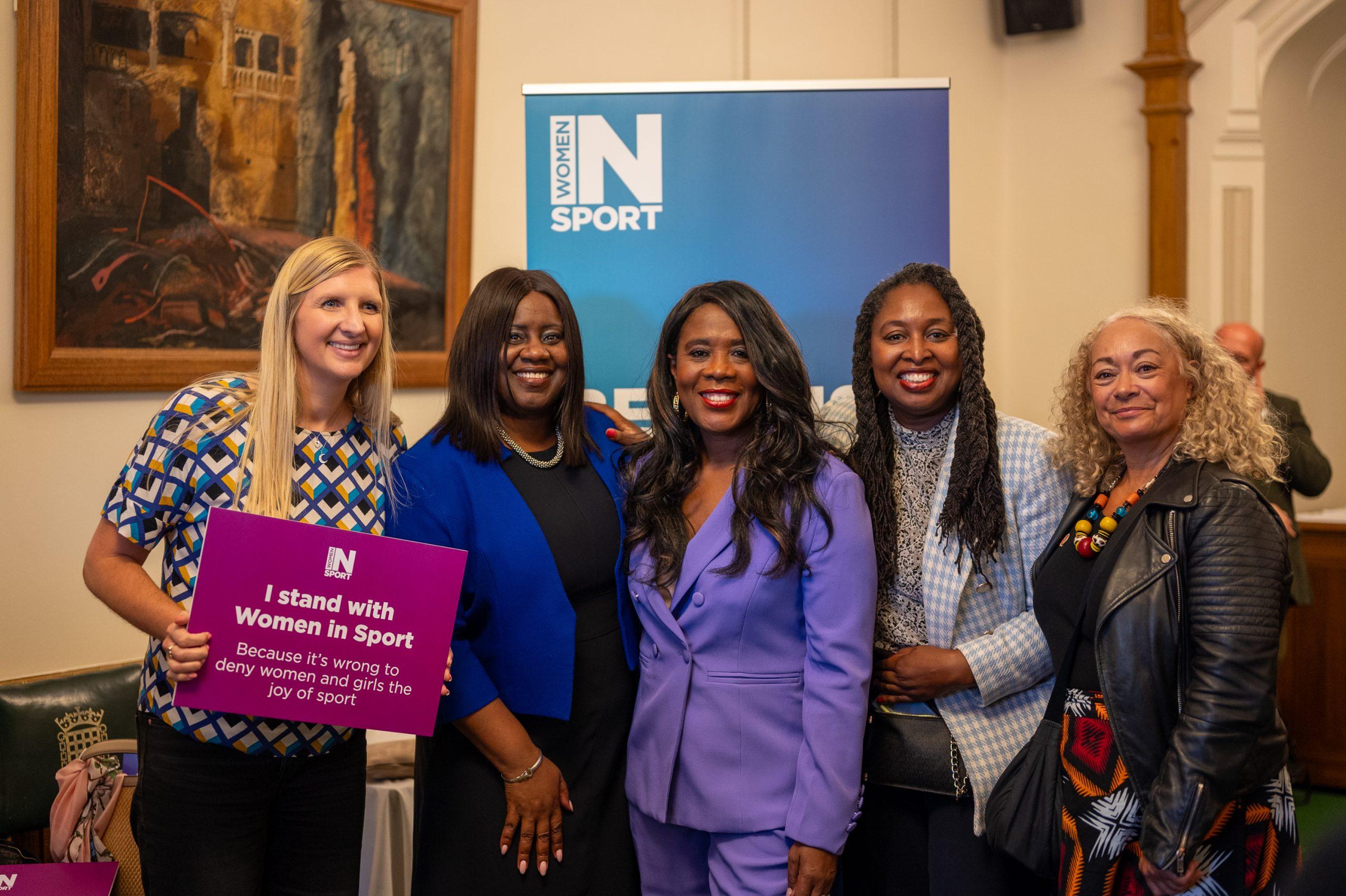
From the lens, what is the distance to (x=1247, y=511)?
73.3 inches

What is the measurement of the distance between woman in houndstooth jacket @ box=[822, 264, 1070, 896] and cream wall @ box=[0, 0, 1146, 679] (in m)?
1.11

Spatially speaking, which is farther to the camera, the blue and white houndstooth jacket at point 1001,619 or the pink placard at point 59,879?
the pink placard at point 59,879

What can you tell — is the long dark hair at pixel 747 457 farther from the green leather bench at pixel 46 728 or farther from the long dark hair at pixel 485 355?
the green leather bench at pixel 46 728

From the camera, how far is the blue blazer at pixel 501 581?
2.19m

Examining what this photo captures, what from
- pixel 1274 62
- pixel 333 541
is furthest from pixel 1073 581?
pixel 1274 62

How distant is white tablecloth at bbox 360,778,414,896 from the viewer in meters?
3.26

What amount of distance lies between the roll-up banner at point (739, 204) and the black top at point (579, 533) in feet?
3.43

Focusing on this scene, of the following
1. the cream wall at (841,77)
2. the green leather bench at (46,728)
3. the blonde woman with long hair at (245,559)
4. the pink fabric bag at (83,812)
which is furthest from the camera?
the cream wall at (841,77)

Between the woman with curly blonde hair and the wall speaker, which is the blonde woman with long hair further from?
the wall speaker

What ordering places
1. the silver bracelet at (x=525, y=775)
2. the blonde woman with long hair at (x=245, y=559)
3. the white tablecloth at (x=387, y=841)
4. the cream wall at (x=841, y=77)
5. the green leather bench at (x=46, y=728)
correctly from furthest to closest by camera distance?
the cream wall at (x=841, y=77) → the white tablecloth at (x=387, y=841) → the green leather bench at (x=46, y=728) → the silver bracelet at (x=525, y=775) → the blonde woman with long hair at (x=245, y=559)

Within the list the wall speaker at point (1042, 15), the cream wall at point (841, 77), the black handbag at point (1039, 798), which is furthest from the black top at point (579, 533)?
the wall speaker at point (1042, 15)

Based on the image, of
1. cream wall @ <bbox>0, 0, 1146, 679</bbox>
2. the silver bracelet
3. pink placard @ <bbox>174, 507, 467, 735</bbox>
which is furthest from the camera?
cream wall @ <bbox>0, 0, 1146, 679</bbox>

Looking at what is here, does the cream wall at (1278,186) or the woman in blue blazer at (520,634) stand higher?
the cream wall at (1278,186)

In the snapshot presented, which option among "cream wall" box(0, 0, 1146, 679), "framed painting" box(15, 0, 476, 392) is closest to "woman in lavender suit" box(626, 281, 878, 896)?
"cream wall" box(0, 0, 1146, 679)
